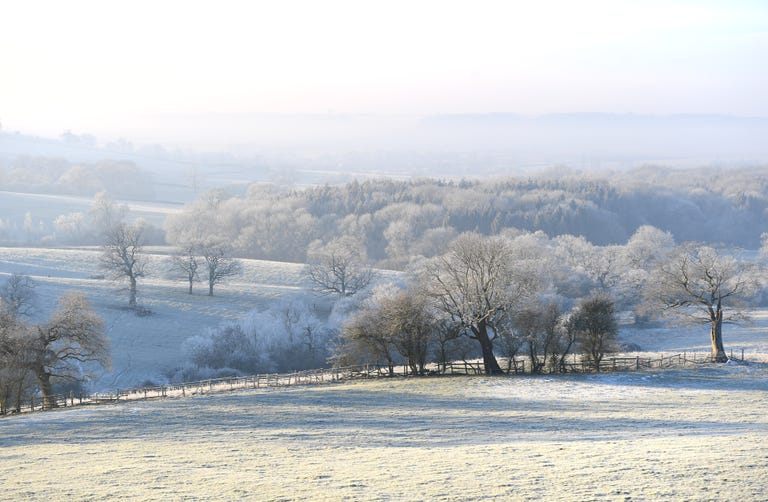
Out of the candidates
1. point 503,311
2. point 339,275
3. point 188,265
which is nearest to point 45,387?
point 503,311

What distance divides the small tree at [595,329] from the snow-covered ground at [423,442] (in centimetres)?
341

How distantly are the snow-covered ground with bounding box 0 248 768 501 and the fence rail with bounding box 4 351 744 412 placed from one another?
245 centimetres

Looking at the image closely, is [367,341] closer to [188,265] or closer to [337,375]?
[337,375]

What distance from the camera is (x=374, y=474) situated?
18.9 m

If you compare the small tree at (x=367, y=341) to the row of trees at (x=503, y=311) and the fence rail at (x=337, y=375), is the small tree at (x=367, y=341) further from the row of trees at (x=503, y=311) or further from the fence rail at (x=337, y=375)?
the fence rail at (x=337, y=375)

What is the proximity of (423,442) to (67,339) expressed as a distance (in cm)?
2628

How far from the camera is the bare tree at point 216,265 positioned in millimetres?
76438

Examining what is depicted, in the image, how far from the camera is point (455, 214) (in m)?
142

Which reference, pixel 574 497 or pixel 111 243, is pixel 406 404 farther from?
pixel 111 243

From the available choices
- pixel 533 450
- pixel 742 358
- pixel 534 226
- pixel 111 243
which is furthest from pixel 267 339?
pixel 534 226

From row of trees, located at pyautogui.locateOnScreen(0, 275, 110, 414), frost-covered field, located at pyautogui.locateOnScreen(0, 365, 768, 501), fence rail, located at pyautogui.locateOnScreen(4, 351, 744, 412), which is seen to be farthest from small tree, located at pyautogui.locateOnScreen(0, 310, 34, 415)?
frost-covered field, located at pyautogui.locateOnScreen(0, 365, 768, 501)

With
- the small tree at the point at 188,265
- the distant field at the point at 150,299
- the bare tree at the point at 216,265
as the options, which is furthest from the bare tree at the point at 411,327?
the small tree at the point at 188,265

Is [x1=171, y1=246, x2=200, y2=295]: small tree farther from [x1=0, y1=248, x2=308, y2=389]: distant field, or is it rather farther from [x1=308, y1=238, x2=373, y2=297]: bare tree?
[x1=308, y1=238, x2=373, y2=297]: bare tree

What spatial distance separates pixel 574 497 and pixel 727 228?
159 meters
